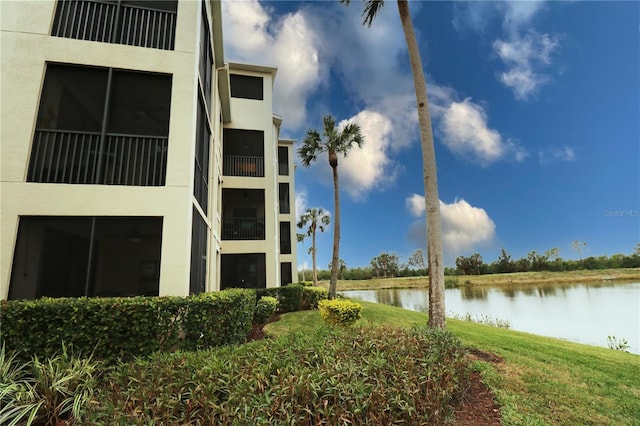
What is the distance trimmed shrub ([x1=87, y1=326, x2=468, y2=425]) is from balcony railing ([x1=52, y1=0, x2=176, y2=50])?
6.84 meters

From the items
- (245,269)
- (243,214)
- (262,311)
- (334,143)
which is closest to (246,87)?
(334,143)

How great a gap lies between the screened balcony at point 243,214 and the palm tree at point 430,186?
9.06 metres

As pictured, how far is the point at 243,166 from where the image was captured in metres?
14.5

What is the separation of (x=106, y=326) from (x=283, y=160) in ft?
60.4

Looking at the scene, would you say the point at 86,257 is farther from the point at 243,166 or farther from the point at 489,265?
the point at 489,265

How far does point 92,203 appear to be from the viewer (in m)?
5.73

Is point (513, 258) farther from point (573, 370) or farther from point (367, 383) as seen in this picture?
point (367, 383)

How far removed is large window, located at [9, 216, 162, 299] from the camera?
17.7ft

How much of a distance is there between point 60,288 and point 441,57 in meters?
26.3

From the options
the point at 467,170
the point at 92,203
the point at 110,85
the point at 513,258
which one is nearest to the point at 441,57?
the point at 467,170

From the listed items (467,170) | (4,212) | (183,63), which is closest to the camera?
(4,212)

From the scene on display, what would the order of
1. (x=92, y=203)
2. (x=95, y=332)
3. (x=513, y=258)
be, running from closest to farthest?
1. (x=95, y=332)
2. (x=92, y=203)
3. (x=513, y=258)

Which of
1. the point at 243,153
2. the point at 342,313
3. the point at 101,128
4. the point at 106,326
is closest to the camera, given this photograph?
the point at 106,326

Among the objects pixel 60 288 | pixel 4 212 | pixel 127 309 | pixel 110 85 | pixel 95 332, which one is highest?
pixel 110 85
